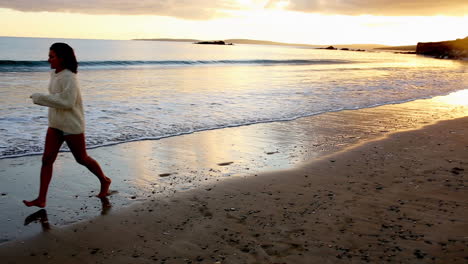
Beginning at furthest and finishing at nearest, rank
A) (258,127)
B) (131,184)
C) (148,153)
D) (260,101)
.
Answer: (260,101) < (258,127) < (148,153) < (131,184)

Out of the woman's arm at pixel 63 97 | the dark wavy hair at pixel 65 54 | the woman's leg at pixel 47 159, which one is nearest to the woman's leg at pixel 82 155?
the woman's leg at pixel 47 159

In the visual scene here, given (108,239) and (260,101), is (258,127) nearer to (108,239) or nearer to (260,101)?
(260,101)

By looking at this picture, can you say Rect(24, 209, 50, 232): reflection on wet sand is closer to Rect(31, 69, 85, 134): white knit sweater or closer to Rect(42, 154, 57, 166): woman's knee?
Rect(42, 154, 57, 166): woman's knee

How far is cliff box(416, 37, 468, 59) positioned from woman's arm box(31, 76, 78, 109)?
3670 inches

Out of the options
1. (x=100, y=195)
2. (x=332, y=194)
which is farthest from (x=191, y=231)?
(x=332, y=194)

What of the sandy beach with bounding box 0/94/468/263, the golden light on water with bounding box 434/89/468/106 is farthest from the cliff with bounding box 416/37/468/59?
the sandy beach with bounding box 0/94/468/263

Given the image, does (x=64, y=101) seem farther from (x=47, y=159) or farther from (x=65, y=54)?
(x=47, y=159)

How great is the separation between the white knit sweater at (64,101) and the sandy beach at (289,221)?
0.96 m

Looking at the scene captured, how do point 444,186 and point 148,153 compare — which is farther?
point 148,153

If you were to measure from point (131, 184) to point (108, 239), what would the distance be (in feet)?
5.23

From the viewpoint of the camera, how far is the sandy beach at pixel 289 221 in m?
3.31

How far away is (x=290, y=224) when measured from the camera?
3.90m

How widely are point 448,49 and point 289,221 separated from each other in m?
108

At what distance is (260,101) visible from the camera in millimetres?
13797
